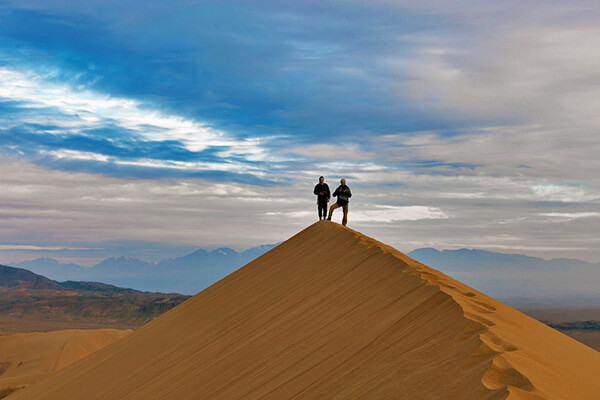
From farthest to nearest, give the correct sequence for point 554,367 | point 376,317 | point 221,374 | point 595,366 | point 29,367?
point 29,367, point 221,374, point 376,317, point 595,366, point 554,367

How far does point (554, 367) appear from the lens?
514cm

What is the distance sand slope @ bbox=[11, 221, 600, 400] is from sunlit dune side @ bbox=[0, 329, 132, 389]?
28860 millimetres

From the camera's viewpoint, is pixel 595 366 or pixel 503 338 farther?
pixel 595 366

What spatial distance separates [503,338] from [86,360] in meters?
11.0

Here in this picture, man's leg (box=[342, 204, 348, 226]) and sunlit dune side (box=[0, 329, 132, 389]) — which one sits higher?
man's leg (box=[342, 204, 348, 226])

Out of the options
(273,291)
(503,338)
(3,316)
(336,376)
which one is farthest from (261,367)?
(3,316)

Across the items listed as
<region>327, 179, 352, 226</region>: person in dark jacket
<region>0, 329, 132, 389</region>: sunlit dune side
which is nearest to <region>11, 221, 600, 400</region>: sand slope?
<region>327, 179, 352, 226</region>: person in dark jacket

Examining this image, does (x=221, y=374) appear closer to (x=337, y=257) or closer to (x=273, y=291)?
(x=273, y=291)

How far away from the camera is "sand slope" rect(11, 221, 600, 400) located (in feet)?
15.8

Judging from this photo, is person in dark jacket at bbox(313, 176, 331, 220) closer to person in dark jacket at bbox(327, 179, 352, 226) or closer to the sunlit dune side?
person in dark jacket at bbox(327, 179, 352, 226)

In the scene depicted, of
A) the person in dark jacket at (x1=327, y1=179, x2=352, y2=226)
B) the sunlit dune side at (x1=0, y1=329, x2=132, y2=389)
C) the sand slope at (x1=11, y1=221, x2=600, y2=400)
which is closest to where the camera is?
the sand slope at (x1=11, y1=221, x2=600, y2=400)

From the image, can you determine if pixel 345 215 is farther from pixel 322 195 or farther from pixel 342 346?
pixel 342 346

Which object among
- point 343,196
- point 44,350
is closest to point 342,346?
point 343,196

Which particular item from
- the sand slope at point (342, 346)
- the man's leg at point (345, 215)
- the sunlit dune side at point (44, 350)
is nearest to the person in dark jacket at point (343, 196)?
the man's leg at point (345, 215)
